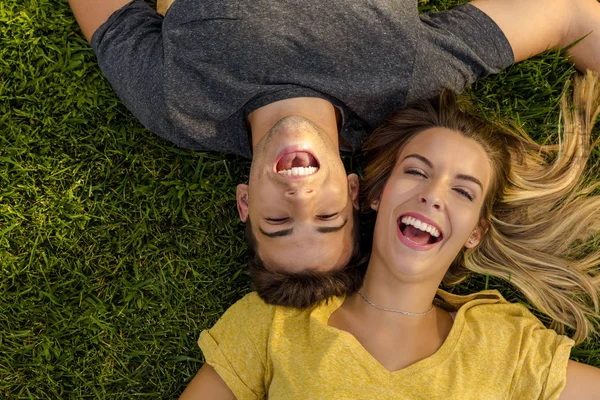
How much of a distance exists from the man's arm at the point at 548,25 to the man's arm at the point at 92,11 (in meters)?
2.01

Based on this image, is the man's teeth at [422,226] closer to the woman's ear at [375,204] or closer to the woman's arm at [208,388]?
the woman's ear at [375,204]

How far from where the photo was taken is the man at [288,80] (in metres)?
2.83

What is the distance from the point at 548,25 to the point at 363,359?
212 centimetres

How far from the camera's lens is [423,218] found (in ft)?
9.45

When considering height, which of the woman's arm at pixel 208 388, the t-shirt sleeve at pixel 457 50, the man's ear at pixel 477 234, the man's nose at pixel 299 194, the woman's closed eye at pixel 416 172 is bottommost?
the woman's arm at pixel 208 388

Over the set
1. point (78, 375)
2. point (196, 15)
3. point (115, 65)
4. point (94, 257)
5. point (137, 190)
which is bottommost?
point (78, 375)

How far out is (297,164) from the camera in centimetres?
292

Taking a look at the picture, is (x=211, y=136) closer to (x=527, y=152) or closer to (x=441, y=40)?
(x=441, y=40)

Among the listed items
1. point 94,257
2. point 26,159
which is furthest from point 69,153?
point 94,257

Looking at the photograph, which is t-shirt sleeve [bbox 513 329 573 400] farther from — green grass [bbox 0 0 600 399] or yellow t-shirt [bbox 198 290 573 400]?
green grass [bbox 0 0 600 399]

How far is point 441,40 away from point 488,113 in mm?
673

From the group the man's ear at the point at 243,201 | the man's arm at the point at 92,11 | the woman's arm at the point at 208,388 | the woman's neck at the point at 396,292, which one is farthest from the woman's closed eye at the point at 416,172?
the man's arm at the point at 92,11

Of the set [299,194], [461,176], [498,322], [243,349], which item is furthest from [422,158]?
[243,349]

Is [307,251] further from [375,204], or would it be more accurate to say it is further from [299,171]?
[375,204]
